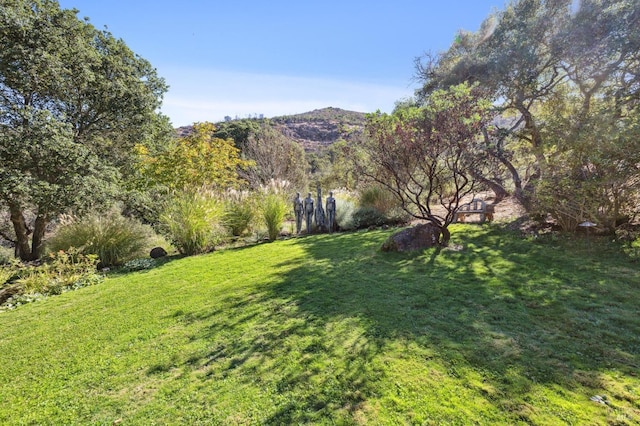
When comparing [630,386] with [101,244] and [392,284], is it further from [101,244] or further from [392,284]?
[101,244]

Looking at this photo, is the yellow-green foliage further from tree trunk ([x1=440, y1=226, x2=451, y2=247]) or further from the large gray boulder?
tree trunk ([x1=440, y1=226, x2=451, y2=247])

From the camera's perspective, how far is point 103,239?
6.50m

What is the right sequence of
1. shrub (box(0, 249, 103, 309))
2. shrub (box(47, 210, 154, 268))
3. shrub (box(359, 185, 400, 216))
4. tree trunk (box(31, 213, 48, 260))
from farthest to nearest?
shrub (box(359, 185, 400, 216)) → tree trunk (box(31, 213, 48, 260)) → shrub (box(47, 210, 154, 268)) → shrub (box(0, 249, 103, 309))

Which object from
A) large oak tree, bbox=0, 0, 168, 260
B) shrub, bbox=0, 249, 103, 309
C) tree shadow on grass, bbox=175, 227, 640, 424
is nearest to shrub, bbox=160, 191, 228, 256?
shrub, bbox=0, 249, 103, 309

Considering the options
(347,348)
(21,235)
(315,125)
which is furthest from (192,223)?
(315,125)

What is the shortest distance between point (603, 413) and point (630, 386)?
1.31 ft

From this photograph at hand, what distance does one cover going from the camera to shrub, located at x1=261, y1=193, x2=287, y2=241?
7.66 metres

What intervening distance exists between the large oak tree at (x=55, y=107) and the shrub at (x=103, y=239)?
1461 millimetres

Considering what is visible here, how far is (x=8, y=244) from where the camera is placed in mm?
13672

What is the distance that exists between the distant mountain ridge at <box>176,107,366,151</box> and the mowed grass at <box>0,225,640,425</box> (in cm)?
3068

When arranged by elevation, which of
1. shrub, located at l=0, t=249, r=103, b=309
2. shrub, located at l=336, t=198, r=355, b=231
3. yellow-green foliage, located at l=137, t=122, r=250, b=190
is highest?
yellow-green foliage, located at l=137, t=122, r=250, b=190

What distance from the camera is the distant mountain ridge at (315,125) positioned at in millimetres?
35875

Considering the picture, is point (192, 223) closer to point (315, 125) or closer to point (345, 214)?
point (345, 214)

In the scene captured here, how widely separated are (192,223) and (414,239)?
4814mm
